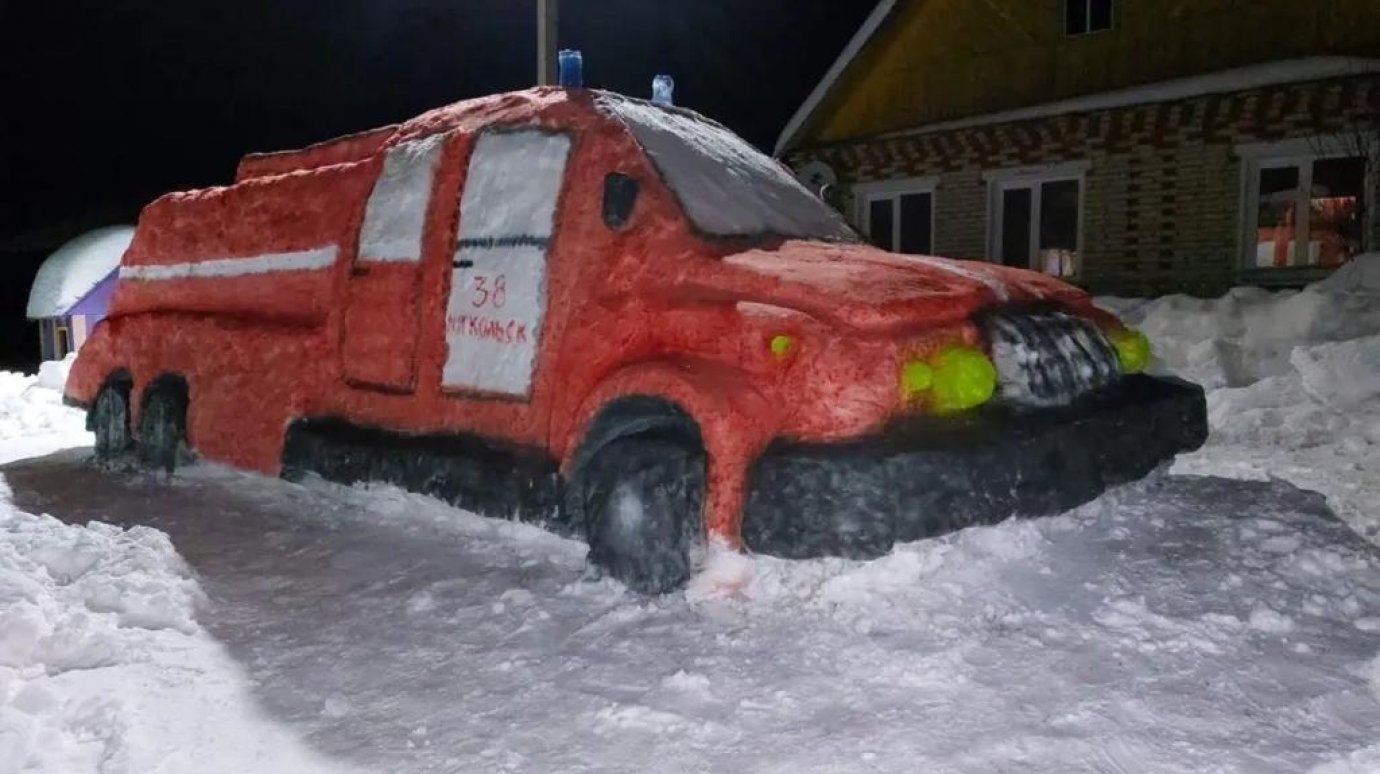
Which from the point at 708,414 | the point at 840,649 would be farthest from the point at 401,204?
the point at 840,649

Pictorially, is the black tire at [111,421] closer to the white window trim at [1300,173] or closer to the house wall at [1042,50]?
the house wall at [1042,50]

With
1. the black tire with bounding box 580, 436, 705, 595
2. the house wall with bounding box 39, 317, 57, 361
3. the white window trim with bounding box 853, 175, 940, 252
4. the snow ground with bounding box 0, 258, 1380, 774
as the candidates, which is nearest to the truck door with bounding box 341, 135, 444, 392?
the snow ground with bounding box 0, 258, 1380, 774

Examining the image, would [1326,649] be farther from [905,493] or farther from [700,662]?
[700,662]

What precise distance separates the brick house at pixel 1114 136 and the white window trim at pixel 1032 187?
0.09 ft

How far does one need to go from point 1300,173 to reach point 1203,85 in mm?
1515

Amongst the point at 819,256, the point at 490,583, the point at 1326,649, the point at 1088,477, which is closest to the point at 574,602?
the point at 490,583

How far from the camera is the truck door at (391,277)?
4836mm

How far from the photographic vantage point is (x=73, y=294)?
12.8 metres

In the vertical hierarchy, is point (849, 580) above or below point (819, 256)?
below

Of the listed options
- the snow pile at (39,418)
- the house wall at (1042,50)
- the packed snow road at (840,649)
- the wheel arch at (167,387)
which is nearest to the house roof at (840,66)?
the house wall at (1042,50)

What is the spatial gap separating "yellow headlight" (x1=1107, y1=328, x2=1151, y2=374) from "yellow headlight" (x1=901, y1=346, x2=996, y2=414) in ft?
4.28

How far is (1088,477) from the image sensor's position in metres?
3.70

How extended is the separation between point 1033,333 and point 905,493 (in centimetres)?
105

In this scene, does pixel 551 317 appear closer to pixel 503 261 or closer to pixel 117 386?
pixel 503 261
